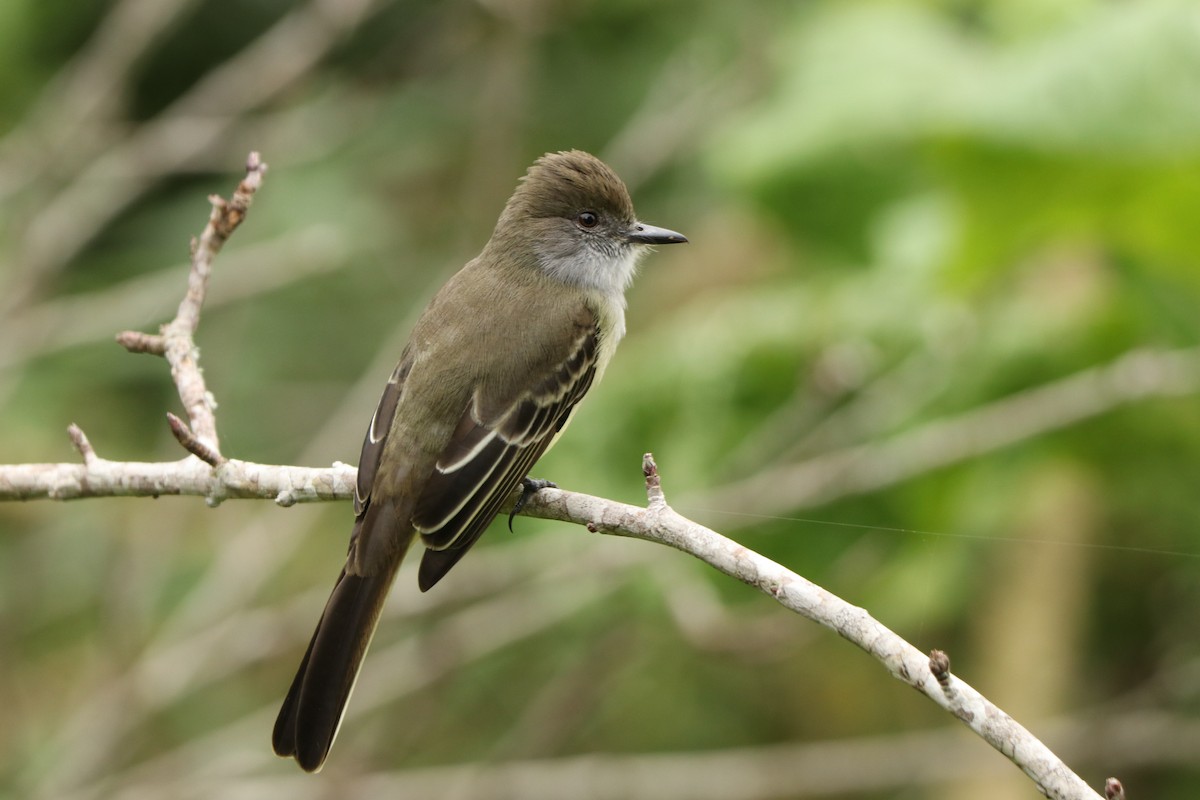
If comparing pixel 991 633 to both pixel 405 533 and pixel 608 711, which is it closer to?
pixel 608 711

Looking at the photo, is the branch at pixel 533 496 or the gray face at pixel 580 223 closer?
the branch at pixel 533 496

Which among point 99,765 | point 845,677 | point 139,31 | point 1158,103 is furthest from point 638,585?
point 139,31

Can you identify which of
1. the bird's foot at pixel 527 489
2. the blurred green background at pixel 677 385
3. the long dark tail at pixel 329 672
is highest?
the blurred green background at pixel 677 385

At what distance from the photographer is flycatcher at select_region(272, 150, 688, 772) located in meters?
3.19

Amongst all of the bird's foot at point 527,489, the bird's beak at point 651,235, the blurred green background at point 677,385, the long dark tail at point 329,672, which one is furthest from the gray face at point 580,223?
the long dark tail at point 329,672

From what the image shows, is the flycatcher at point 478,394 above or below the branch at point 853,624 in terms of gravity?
above

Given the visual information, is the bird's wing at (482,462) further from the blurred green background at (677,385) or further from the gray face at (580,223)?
the blurred green background at (677,385)

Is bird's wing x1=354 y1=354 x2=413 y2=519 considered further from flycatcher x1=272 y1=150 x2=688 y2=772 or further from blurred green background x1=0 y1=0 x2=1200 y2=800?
blurred green background x1=0 y1=0 x2=1200 y2=800

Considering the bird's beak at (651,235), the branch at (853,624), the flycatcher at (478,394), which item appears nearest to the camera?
the branch at (853,624)

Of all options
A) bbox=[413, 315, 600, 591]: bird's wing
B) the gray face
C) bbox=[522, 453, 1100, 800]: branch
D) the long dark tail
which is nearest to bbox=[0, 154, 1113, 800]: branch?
bbox=[522, 453, 1100, 800]: branch

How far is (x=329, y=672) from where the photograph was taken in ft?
10.3

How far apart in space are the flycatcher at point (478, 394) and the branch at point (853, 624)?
0.61 m

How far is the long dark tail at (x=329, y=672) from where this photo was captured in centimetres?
304

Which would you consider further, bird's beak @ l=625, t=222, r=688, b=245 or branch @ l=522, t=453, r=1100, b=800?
bird's beak @ l=625, t=222, r=688, b=245
